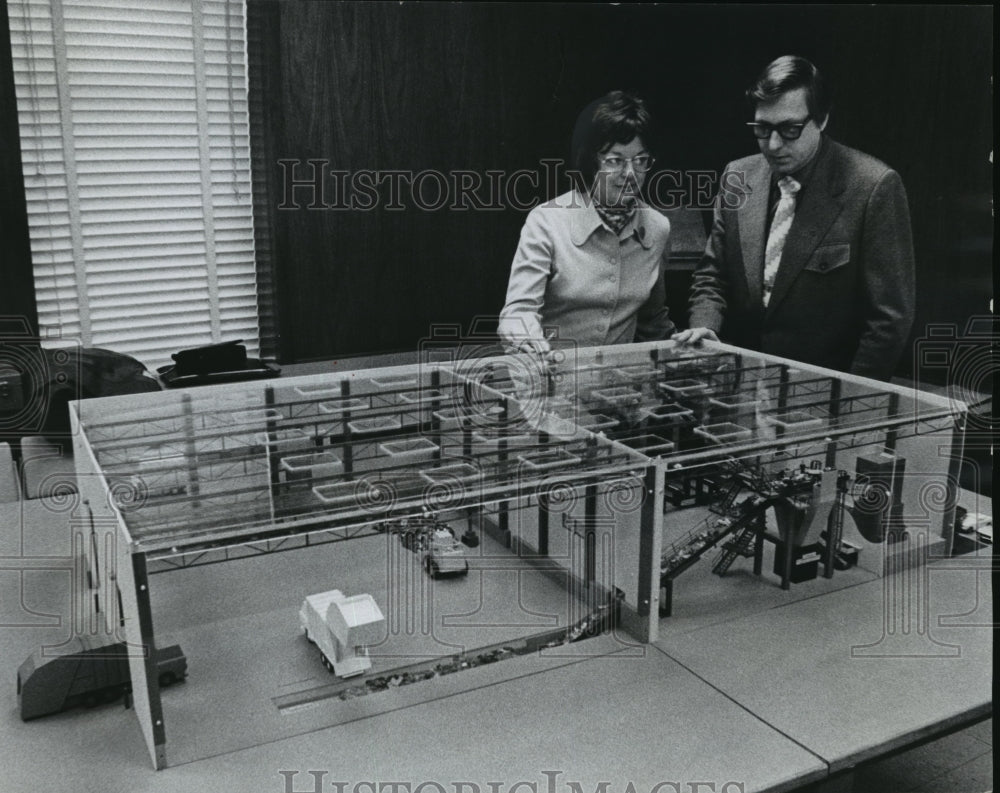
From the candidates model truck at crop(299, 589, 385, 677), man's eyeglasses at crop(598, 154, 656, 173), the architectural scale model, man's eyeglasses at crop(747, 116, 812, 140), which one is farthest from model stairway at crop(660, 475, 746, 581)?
man's eyeglasses at crop(598, 154, 656, 173)

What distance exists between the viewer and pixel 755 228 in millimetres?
2570

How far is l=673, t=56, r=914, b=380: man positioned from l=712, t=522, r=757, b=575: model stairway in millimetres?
700

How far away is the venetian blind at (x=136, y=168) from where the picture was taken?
2.92 meters

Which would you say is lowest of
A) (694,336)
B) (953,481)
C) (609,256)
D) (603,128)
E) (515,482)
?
(953,481)

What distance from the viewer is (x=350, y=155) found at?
10.4 feet

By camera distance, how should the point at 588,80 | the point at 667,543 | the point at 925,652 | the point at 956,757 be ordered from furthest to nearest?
the point at 588,80
the point at 956,757
the point at 667,543
the point at 925,652

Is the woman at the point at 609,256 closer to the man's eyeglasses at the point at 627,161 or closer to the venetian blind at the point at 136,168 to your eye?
the man's eyeglasses at the point at 627,161

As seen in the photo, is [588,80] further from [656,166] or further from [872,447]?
[872,447]

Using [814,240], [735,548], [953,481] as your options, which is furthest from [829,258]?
[735,548]

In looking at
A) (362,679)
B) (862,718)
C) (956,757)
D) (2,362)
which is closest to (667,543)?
(862,718)

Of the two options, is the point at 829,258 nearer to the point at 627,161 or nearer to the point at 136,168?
the point at 627,161

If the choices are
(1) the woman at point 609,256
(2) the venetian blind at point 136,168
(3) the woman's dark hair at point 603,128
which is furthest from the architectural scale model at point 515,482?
(2) the venetian blind at point 136,168

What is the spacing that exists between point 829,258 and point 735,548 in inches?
34.8

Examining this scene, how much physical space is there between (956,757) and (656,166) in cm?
173
